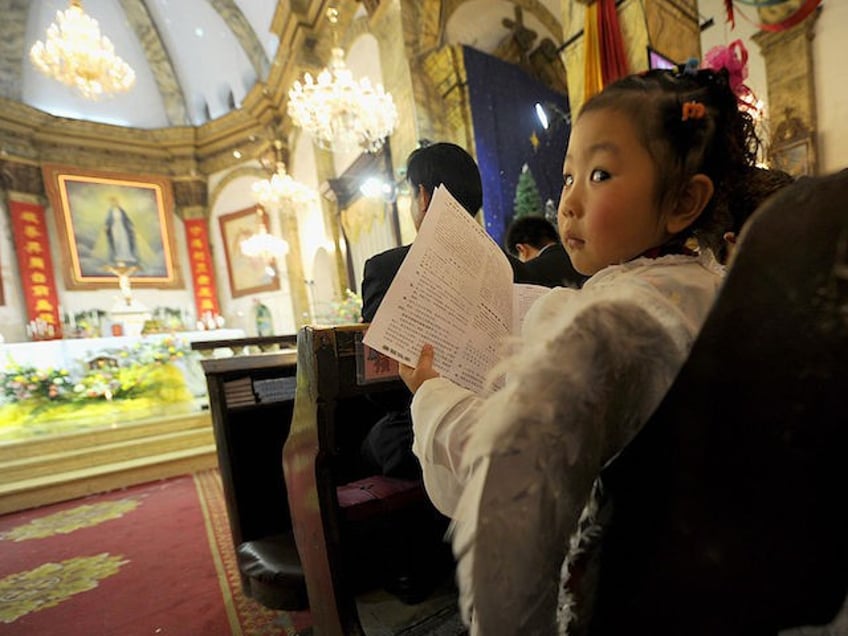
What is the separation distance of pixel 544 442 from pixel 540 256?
1.61 meters

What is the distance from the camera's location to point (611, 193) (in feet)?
1.68

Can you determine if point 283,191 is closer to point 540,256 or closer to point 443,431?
point 540,256

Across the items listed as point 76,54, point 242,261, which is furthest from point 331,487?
point 242,261

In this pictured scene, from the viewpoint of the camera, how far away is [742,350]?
0.99 feet

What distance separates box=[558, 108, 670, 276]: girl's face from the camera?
509mm

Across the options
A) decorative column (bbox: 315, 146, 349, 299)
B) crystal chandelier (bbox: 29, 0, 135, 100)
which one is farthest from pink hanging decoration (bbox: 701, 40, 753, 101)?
crystal chandelier (bbox: 29, 0, 135, 100)

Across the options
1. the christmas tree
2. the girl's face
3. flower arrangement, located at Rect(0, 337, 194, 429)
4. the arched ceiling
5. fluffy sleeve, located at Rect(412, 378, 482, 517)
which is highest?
the arched ceiling

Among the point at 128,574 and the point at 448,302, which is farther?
the point at 128,574

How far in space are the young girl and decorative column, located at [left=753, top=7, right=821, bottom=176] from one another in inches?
233

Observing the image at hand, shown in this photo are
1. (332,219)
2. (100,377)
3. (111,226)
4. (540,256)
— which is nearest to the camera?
(540,256)

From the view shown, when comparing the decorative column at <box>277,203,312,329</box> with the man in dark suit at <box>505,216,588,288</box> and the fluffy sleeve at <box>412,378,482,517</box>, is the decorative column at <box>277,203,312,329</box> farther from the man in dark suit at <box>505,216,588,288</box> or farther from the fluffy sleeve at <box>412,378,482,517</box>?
the fluffy sleeve at <box>412,378,482,517</box>

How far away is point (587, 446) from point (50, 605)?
2.38 m

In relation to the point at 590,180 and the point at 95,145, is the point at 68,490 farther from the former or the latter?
the point at 95,145

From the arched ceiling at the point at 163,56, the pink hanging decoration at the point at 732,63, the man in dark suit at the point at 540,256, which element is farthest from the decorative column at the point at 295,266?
the pink hanging decoration at the point at 732,63
